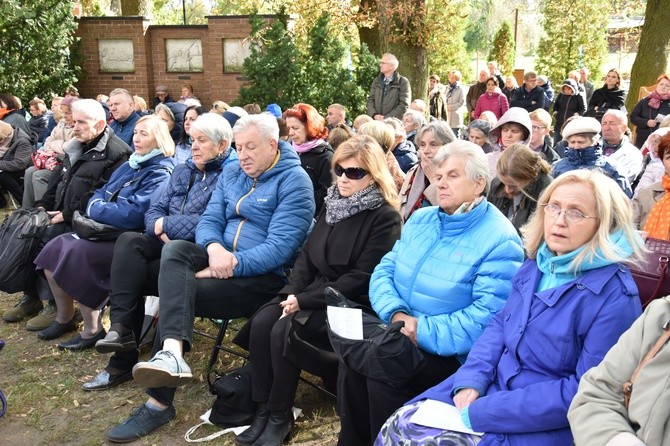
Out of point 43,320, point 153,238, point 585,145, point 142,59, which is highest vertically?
point 142,59

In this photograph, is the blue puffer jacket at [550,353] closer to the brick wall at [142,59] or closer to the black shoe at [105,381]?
the black shoe at [105,381]

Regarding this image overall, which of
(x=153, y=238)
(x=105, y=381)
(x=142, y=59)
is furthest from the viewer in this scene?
(x=142, y=59)

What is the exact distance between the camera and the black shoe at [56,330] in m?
5.29

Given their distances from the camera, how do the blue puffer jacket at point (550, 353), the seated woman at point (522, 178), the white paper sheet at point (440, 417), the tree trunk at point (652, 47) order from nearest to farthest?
1. the blue puffer jacket at point (550, 353)
2. the white paper sheet at point (440, 417)
3. the seated woman at point (522, 178)
4. the tree trunk at point (652, 47)

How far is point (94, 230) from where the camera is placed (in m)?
4.80

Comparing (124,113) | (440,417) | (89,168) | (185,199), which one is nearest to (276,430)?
(440,417)

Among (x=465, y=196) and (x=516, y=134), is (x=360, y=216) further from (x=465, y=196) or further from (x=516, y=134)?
(x=516, y=134)

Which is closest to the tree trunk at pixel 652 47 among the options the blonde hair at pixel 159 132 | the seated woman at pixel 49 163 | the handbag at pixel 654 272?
the seated woman at pixel 49 163

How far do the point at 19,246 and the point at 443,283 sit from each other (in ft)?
12.3

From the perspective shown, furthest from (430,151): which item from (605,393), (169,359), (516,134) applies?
(605,393)

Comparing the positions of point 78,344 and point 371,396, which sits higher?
point 371,396

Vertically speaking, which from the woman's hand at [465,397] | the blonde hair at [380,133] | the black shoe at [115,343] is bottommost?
the black shoe at [115,343]

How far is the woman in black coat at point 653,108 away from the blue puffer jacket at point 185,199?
6.63m

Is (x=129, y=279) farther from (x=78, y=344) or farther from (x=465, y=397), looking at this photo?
(x=465, y=397)
